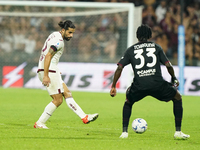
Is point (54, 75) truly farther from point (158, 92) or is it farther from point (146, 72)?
point (158, 92)

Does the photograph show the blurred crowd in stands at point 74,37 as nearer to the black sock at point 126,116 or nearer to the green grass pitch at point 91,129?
the green grass pitch at point 91,129

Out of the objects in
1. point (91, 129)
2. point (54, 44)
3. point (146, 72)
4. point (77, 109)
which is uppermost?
point (54, 44)

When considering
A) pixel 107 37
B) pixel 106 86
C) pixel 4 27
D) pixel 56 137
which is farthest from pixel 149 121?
pixel 4 27

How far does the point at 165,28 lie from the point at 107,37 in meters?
3.03

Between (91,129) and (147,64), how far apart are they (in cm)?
193

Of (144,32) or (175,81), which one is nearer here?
(144,32)

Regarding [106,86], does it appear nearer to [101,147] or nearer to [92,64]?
[92,64]

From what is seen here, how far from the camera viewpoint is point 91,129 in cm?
770

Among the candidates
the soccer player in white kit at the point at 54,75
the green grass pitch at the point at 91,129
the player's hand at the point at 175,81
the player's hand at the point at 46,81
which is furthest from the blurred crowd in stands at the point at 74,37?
the player's hand at the point at 175,81

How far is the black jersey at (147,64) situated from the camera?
6.36 metres

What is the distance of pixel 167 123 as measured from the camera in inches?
349

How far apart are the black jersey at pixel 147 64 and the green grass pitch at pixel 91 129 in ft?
2.76

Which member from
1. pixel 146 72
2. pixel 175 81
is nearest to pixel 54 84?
pixel 146 72

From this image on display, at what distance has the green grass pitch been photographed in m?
5.80
